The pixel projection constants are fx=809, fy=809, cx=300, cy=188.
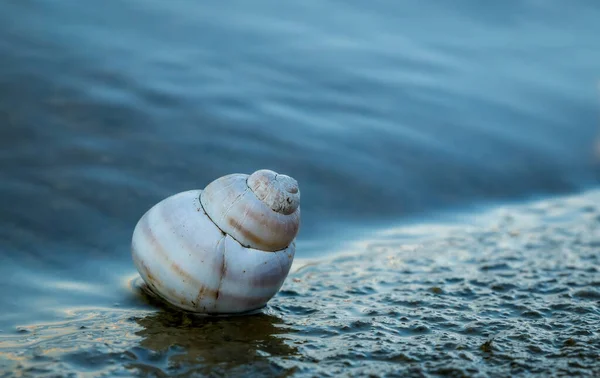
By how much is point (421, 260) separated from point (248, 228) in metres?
1.63

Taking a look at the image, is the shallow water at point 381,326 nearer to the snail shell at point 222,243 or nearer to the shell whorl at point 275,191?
the snail shell at point 222,243

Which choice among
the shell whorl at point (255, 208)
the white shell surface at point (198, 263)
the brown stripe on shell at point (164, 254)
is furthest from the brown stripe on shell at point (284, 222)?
the brown stripe on shell at point (164, 254)

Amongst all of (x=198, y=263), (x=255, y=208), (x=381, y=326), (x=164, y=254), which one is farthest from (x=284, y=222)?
(x=381, y=326)

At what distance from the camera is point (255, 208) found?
12.6 ft

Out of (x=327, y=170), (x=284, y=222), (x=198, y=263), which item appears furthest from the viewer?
(x=327, y=170)

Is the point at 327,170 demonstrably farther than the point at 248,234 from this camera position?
Yes

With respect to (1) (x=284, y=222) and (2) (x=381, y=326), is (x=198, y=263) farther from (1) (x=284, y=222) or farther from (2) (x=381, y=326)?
(2) (x=381, y=326)

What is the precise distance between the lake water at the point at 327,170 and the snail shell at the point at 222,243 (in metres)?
0.16

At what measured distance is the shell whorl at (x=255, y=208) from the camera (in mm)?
3838

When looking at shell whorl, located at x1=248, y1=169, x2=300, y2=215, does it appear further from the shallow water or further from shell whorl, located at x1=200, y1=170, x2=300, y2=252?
the shallow water

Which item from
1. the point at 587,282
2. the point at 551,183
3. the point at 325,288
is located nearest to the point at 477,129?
the point at 551,183

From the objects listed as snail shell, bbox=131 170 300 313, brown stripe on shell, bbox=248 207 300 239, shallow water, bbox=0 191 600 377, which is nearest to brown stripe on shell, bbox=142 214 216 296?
snail shell, bbox=131 170 300 313

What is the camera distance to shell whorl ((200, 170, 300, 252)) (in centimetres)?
384

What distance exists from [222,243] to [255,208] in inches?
9.0
